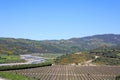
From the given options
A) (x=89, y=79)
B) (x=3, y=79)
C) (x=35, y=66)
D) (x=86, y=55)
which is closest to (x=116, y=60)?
(x=86, y=55)

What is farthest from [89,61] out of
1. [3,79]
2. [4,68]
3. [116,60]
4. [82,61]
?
[3,79]

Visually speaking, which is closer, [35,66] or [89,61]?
[35,66]

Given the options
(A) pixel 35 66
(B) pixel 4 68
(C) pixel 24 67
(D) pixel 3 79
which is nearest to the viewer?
(D) pixel 3 79

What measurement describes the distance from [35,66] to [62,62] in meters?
41.2

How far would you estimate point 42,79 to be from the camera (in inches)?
2776

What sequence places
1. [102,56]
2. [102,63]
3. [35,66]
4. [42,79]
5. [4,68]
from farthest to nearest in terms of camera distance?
[102,56] < [102,63] < [35,66] < [4,68] < [42,79]

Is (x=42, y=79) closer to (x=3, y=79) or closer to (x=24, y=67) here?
(x=3, y=79)

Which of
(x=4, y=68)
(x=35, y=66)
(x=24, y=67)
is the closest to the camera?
(x=4, y=68)

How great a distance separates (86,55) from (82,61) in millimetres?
13714

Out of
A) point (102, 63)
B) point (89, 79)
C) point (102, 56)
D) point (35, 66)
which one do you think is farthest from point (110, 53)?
point (89, 79)

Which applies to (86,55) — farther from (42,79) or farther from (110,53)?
(42,79)

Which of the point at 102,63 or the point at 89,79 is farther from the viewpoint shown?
the point at 102,63

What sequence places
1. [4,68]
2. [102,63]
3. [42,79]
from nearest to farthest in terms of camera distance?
1. [42,79]
2. [4,68]
3. [102,63]

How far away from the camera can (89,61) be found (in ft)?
526
